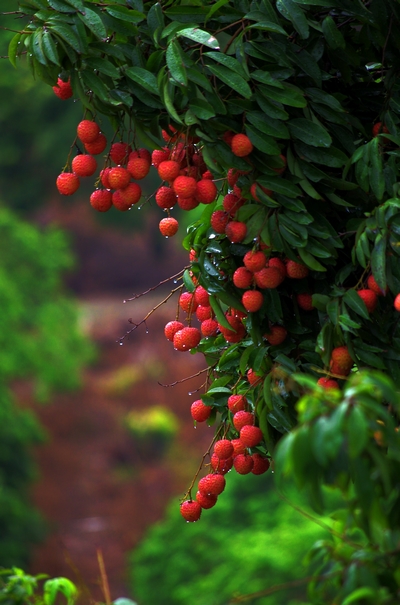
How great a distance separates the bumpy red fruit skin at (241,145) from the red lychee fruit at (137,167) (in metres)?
0.16

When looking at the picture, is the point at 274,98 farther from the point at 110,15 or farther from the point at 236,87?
the point at 110,15

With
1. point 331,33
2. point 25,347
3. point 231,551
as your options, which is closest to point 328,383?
point 331,33

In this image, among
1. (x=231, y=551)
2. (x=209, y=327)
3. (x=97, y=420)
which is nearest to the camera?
(x=209, y=327)

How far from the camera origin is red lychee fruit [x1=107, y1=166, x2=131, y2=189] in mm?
1279

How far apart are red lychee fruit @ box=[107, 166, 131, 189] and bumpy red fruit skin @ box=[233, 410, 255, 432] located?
1.39ft

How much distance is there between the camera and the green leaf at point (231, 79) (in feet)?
3.93

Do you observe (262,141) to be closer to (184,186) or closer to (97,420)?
(184,186)

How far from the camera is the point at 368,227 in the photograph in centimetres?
118

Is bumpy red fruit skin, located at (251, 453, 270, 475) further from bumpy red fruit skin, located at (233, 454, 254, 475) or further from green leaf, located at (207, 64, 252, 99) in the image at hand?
green leaf, located at (207, 64, 252, 99)

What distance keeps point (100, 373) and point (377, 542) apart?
14070 mm

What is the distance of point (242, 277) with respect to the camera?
4.24 feet

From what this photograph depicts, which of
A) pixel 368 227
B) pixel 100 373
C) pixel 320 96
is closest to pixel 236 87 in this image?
pixel 320 96

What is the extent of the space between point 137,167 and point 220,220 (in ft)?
0.53

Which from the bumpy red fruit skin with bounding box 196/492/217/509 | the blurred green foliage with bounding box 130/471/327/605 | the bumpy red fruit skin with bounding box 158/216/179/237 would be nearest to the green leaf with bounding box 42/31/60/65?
the bumpy red fruit skin with bounding box 158/216/179/237
